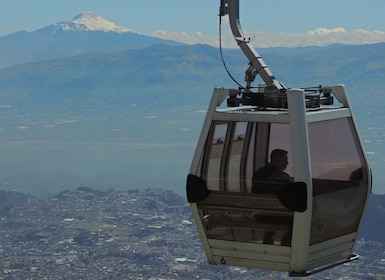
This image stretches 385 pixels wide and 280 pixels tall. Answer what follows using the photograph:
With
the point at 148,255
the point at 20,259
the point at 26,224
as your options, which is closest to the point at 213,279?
the point at 148,255

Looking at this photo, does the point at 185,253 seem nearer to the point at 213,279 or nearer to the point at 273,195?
the point at 213,279

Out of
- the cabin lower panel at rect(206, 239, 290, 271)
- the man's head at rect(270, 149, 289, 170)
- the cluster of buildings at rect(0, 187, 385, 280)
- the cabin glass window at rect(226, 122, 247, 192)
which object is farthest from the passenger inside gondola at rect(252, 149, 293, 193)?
the cluster of buildings at rect(0, 187, 385, 280)

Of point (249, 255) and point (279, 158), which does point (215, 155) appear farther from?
point (249, 255)

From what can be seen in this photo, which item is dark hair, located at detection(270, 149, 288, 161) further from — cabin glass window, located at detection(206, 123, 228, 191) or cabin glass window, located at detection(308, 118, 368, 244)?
cabin glass window, located at detection(206, 123, 228, 191)

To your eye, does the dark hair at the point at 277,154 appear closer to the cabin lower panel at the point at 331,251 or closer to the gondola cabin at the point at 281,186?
the gondola cabin at the point at 281,186

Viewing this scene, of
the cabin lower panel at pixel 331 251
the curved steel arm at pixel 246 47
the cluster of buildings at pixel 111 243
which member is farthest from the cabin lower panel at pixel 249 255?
the cluster of buildings at pixel 111 243

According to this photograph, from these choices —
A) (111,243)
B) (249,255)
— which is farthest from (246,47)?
(111,243)

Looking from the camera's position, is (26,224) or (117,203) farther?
(117,203)
